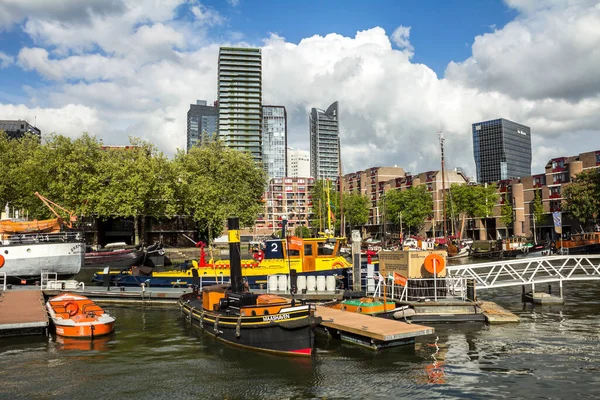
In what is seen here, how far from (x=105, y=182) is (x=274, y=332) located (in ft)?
196

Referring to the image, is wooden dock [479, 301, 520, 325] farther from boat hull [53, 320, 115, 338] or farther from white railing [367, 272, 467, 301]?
boat hull [53, 320, 115, 338]

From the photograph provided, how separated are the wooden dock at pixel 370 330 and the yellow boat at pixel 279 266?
9324 millimetres

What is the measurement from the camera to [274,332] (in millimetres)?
16203

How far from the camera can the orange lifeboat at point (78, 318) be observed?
Result: 19641mm

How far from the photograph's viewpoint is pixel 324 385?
13555 millimetres

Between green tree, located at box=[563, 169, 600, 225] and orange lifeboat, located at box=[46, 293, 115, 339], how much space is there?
8064cm

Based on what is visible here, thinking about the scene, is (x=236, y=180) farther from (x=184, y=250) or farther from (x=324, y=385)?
(x=324, y=385)

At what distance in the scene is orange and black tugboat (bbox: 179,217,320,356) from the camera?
1591 centimetres

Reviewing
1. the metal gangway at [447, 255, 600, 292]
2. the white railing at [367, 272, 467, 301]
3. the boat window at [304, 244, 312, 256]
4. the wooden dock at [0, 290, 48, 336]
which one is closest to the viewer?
the wooden dock at [0, 290, 48, 336]

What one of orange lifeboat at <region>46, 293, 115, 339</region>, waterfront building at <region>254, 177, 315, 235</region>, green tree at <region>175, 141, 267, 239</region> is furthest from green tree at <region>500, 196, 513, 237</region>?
orange lifeboat at <region>46, 293, 115, 339</region>

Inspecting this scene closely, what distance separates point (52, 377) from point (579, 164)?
9919cm

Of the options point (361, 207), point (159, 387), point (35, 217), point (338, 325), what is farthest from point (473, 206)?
point (159, 387)

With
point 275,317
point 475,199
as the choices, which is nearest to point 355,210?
point 475,199

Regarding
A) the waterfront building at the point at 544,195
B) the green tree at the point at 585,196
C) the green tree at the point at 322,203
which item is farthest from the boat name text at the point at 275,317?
the green tree at the point at 322,203
